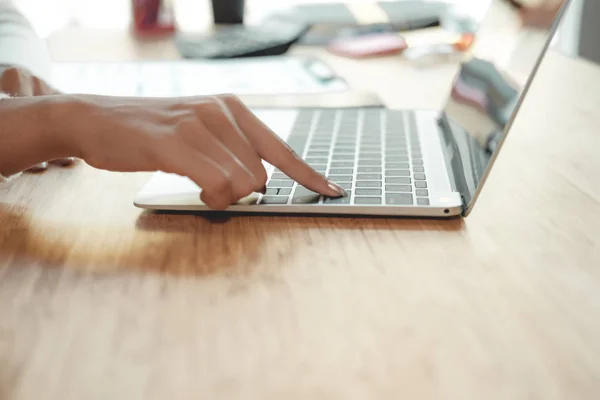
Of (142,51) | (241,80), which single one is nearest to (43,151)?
(241,80)

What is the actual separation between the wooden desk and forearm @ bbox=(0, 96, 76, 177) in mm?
55

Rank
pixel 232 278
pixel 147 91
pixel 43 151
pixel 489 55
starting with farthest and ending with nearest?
pixel 147 91 < pixel 489 55 < pixel 43 151 < pixel 232 278

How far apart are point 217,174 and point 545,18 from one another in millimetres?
331

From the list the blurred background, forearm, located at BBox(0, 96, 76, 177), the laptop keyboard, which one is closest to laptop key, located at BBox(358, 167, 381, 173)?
the laptop keyboard

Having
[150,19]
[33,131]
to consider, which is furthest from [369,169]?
[150,19]

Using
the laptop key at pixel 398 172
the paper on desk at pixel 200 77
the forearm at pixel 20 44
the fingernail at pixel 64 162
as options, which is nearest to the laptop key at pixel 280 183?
the laptop key at pixel 398 172

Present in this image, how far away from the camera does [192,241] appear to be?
504 millimetres

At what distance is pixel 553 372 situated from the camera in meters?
0.35

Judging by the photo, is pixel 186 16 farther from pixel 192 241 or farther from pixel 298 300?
pixel 298 300

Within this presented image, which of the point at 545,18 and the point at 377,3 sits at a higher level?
the point at 545,18

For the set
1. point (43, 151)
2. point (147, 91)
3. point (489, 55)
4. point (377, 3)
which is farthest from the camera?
point (377, 3)

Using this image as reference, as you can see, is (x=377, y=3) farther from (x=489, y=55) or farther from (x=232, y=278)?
(x=232, y=278)

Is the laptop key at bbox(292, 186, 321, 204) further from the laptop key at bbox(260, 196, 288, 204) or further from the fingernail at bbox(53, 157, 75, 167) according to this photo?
the fingernail at bbox(53, 157, 75, 167)

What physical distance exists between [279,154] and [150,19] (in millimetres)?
1050
